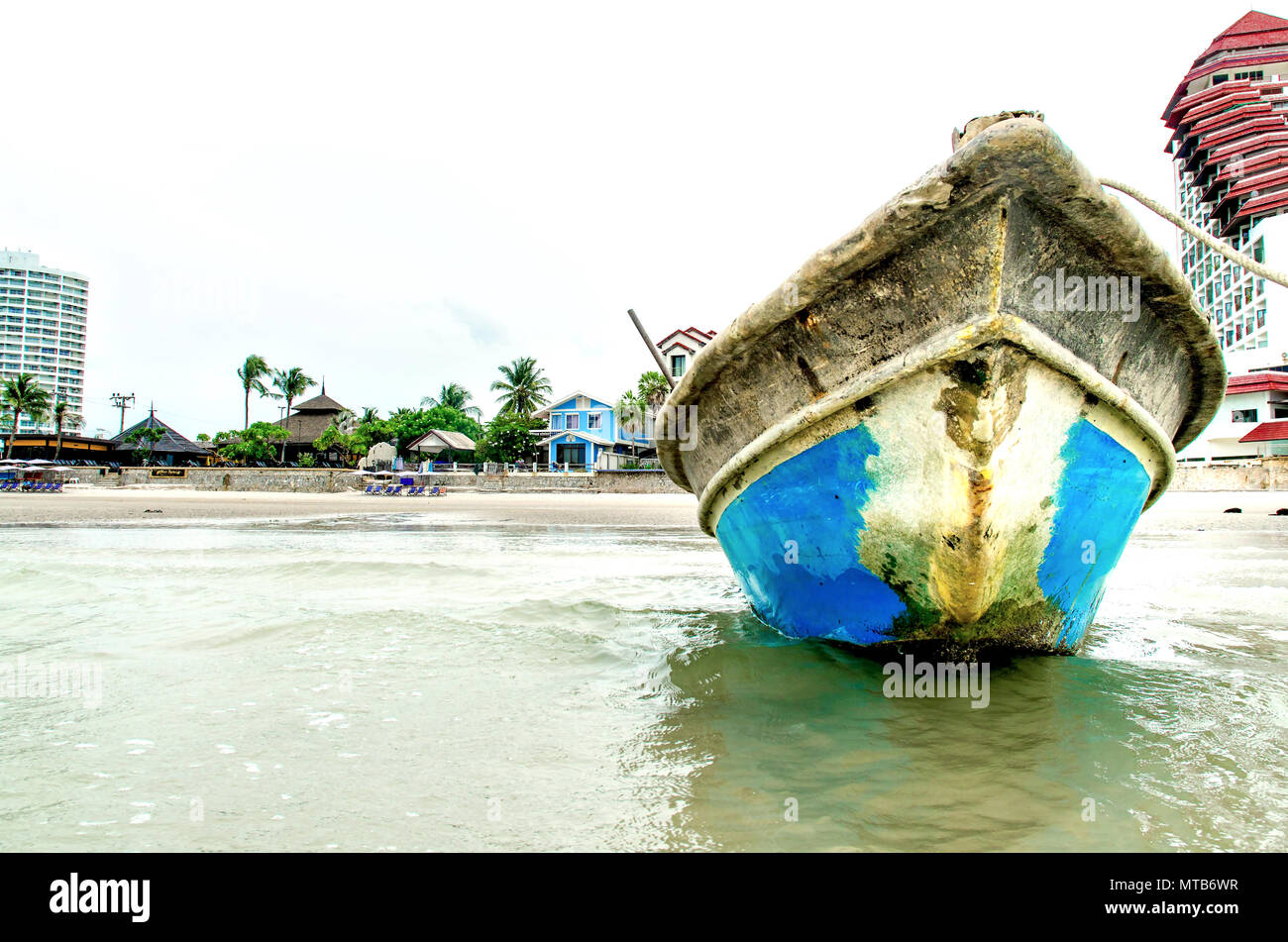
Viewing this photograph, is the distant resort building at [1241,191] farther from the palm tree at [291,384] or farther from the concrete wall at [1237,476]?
the palm tree at [291,384]

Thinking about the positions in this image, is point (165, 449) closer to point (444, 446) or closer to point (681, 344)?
point (444, 446)

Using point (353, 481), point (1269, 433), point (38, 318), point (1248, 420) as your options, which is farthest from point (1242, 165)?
point (38, 318)

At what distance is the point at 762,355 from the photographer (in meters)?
3.00

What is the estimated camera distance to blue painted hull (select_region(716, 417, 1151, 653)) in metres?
2.78

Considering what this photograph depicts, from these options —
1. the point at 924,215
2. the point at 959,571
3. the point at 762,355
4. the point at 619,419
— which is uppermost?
the point at 619,419

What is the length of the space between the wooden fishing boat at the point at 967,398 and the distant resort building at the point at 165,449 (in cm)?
5950

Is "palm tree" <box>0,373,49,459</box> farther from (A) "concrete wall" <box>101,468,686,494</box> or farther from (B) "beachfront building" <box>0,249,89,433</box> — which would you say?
(B) "beachfront building" <box>0,249,89,433</box>

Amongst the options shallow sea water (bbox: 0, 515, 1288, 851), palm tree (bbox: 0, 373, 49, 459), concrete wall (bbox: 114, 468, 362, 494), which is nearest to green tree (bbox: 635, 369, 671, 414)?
concrete wall (bbox: 114, 468, 362, 494)

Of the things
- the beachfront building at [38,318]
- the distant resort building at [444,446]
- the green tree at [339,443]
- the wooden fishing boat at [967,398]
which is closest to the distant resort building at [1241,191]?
the wooden fishing boat at [967,398]

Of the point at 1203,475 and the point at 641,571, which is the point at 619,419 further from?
the point at 641,571

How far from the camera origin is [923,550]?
2766 millimetres

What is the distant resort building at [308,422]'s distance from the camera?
172ft
